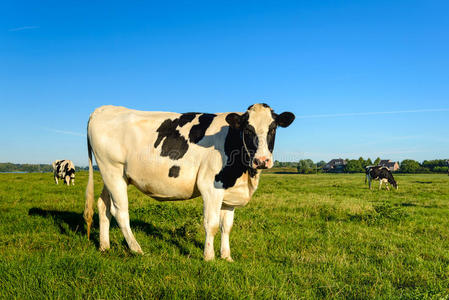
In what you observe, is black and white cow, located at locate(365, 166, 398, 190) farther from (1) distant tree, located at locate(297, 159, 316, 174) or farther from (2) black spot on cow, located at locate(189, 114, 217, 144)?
(1) distant tree, located at locate(297, 159, 316, 174)

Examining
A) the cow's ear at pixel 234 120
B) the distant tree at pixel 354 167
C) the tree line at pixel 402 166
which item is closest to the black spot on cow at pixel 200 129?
the cow's ear at pixel 234 120

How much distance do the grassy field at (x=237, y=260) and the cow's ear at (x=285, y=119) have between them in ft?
7.15

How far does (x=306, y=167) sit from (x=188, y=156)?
3616 inches

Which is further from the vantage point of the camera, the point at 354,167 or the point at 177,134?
the point at 354,167

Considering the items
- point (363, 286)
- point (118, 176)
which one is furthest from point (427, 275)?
point (118, 176)

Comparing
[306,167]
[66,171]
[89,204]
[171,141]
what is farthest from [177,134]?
[306,167]

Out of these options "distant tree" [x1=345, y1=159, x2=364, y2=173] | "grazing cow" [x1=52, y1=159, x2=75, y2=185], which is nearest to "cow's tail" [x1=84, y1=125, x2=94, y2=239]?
"grazing cow" [x1=52, y1=159, x2=75, y2=185]

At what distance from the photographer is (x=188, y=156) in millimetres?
5191

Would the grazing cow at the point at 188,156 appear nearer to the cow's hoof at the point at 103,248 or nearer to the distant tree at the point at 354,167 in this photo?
the cow's hoof at the point at 103,248

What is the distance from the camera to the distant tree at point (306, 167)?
294 feet

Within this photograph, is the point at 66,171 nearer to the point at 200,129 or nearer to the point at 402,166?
the point at 200,129

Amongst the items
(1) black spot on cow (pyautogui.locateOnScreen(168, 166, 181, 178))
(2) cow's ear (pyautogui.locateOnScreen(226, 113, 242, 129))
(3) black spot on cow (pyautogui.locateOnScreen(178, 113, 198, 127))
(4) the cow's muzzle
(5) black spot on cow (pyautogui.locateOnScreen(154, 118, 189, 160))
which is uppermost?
(3) black spot on cow (pyautogui.locateOnScreen(178, 113, 198, 127))

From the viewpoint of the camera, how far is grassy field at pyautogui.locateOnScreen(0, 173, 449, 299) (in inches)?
140

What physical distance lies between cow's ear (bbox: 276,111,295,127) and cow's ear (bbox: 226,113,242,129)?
62 cm
